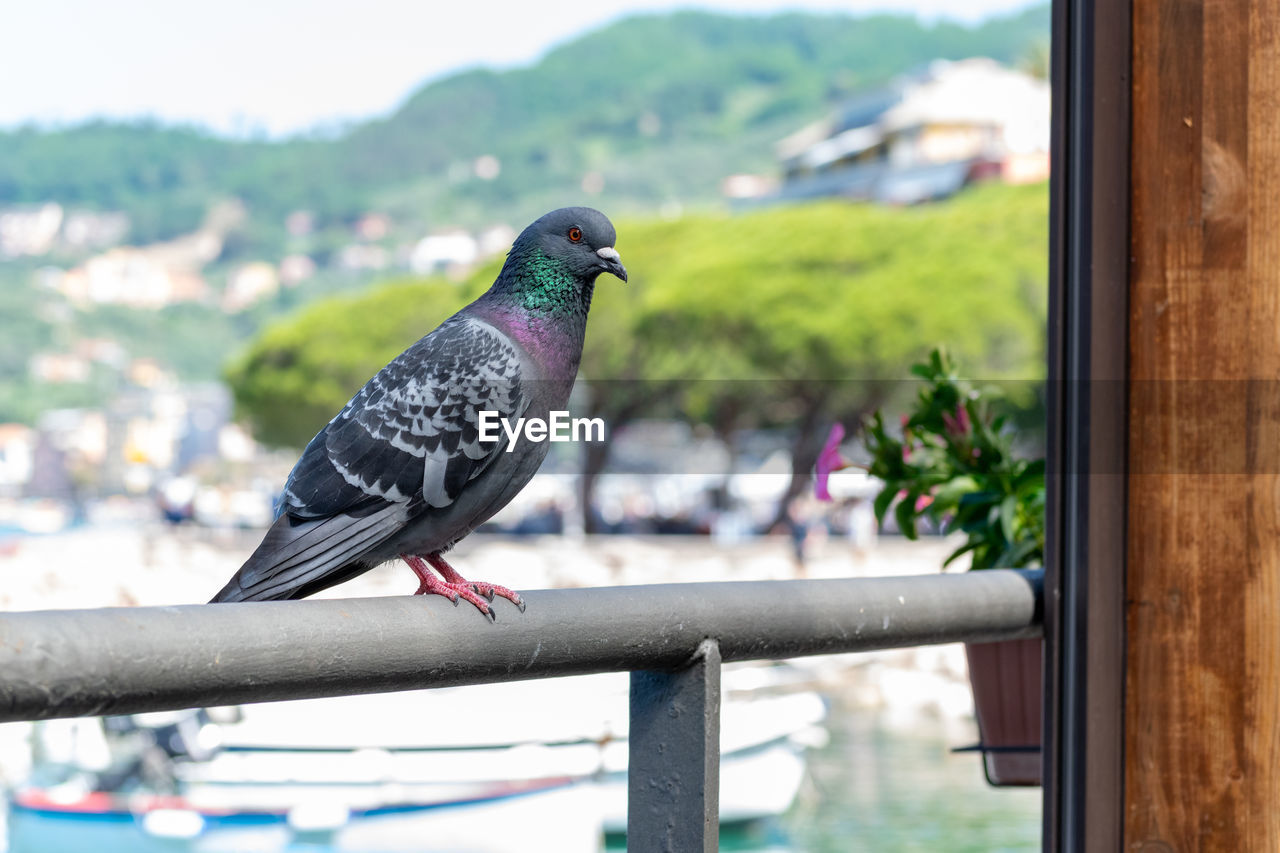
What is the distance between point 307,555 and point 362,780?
9.24 meters

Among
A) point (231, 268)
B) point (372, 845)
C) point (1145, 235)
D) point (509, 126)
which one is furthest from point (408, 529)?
point (509, 126)

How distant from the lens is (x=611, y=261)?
108 centimetres

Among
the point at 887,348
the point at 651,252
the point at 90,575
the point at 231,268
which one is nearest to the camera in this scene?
the point at 90,575

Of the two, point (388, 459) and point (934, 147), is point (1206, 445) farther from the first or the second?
point (934, 147)

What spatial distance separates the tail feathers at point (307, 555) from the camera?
0.96 m

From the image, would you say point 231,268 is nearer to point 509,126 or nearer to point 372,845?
point 509,126

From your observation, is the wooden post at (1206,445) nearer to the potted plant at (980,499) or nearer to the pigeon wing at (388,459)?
the potted plant at (980,499)

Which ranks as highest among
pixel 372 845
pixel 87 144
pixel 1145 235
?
pixel 87 144

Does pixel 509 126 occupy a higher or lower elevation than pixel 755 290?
higher

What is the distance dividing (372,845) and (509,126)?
37291 mm

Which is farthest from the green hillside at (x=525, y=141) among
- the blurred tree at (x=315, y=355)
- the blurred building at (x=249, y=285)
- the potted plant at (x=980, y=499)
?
the potted plant at (x=980, y=499)

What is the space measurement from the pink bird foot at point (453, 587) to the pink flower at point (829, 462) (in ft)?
2.90

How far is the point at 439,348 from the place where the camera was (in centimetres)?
107

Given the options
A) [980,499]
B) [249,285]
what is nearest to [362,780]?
[980,499]
